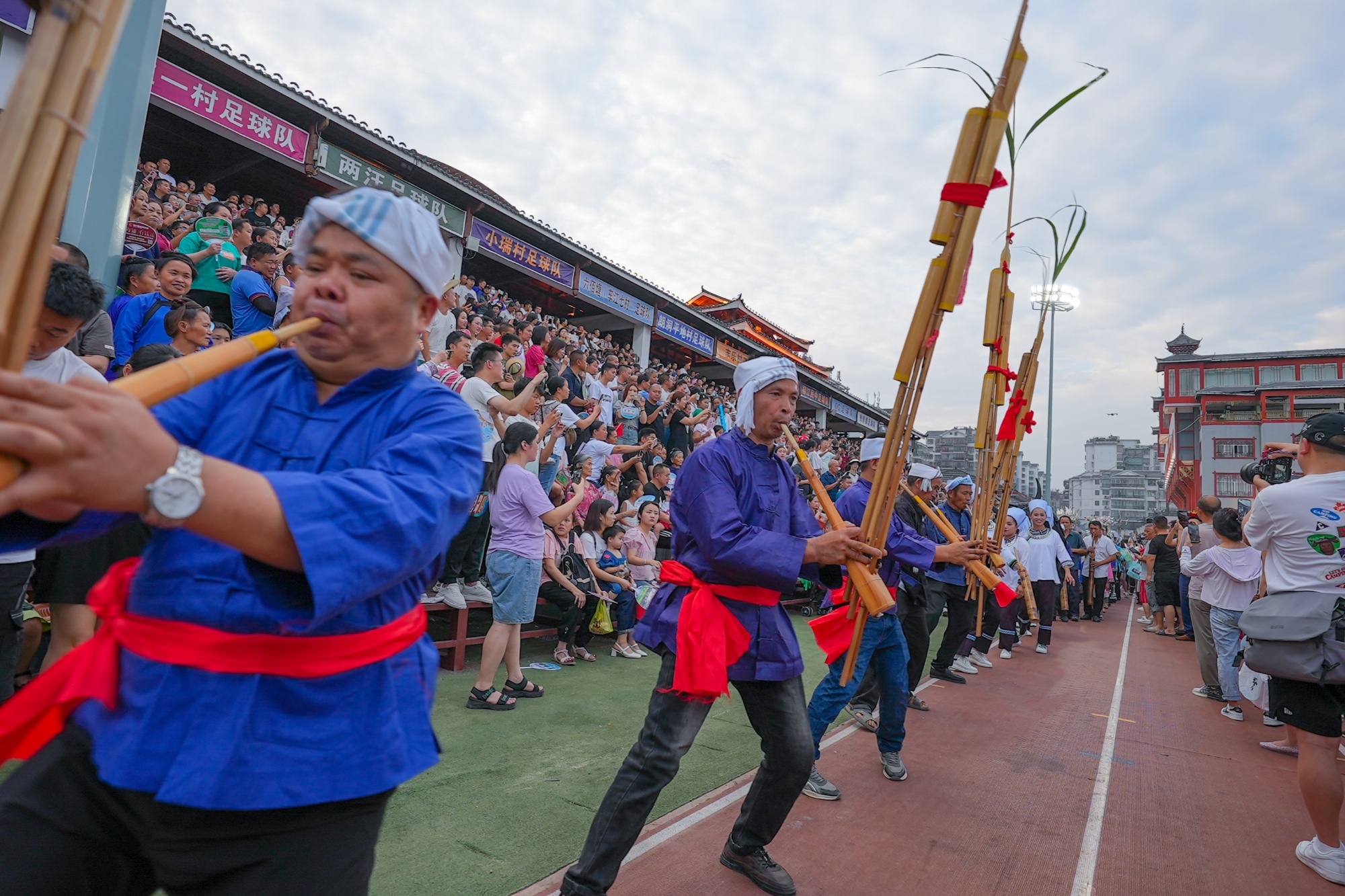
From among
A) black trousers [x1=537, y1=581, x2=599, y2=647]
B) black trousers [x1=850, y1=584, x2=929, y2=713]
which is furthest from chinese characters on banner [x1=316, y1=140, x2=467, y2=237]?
black trousers [x1=850, y1=584, x2=929, y2=713]

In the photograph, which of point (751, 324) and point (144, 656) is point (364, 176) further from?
point (751, 324)

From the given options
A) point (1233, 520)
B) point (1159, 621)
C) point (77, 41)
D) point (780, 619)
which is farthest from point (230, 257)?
point (1159, 621)

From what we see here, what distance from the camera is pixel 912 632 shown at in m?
5.03

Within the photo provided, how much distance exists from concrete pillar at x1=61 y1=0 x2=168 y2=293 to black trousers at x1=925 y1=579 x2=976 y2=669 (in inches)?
239

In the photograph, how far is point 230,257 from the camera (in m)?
5.76

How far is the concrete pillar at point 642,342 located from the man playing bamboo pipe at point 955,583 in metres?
12.8

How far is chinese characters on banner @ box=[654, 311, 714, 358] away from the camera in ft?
63.8

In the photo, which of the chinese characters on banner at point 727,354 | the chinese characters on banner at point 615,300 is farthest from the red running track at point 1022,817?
the chinese characters on banner at point 727,354

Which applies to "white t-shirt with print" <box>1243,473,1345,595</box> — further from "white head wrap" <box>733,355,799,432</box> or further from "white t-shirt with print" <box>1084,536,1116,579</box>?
"white t-shirt with print" <box>1084,536,1116,579</box>

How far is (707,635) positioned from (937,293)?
1420 mm

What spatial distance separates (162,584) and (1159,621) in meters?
15.7

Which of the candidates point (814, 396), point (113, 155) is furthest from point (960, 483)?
point (814, 396)

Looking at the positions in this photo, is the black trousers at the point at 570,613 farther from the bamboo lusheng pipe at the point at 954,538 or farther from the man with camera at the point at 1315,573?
the man with camera at the point at 1315,573

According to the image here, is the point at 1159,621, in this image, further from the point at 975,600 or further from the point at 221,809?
the point at 221,809
